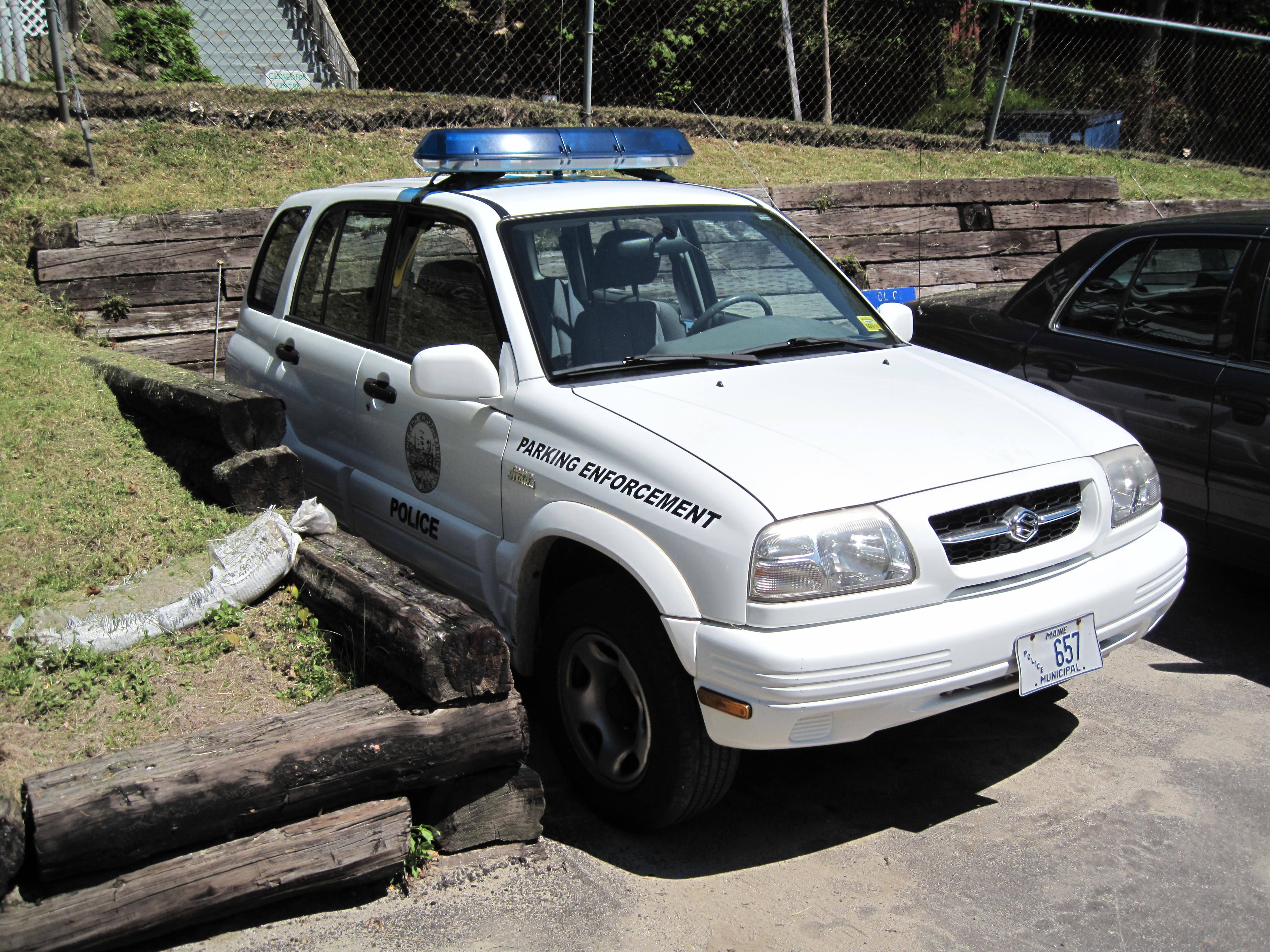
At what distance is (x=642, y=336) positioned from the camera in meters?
3.90

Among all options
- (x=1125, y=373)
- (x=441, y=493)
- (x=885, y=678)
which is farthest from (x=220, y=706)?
(x=1125, y=373)

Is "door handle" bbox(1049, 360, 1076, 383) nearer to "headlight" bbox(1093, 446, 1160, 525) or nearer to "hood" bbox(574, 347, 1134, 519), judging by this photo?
"hood" bbox(574, 347, 1134, 519)

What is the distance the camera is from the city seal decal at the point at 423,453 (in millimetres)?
4051

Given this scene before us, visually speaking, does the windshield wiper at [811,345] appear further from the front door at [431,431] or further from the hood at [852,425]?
the front door at [431,431]

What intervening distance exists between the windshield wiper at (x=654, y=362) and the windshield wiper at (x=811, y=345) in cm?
4

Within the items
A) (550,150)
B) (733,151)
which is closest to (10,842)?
(550,150)

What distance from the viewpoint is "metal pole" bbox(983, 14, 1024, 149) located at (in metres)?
10.4

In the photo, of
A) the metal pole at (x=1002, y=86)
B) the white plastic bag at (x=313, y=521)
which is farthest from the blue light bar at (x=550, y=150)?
the metal pole at (x=1002, y=86)

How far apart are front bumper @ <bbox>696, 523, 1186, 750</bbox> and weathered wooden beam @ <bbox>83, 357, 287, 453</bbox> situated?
247 centimetres

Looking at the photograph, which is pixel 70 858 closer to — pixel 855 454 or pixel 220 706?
pixel 220 706

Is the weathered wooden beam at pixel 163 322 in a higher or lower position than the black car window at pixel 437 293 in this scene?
lower

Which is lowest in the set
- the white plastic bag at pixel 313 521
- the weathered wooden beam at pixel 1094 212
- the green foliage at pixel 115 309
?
the white plastic bag at pixel 313 521

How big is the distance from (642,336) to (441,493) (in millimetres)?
943

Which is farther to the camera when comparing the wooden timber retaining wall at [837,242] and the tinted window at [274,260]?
the wooden timber retaining wall at [837,242]
